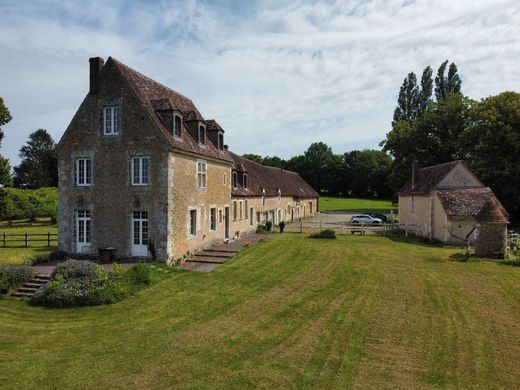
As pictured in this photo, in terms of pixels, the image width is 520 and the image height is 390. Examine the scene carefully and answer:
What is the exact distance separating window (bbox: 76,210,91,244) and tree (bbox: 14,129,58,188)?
6044 centimetres

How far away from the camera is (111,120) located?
2023cm

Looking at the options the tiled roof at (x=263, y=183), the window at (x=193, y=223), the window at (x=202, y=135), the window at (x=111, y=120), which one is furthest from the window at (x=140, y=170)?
the tiled roof at (x=263, y=183)

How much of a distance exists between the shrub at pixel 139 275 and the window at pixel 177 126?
757 cm

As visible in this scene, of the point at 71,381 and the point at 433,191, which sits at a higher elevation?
the point at 433,191

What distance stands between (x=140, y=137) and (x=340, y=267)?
1218 cm

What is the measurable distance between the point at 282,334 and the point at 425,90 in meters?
59.5

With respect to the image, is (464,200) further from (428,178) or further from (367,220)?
(367,220)

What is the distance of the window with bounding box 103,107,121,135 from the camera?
20.1 metres

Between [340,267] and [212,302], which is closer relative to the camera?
→ [212,302]

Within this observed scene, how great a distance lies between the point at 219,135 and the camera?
26.7 m

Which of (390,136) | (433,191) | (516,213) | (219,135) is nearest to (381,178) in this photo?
(390,136)

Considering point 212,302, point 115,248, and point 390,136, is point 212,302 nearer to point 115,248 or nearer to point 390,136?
point 115,248

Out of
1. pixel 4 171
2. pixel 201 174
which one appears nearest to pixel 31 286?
pixel 201 174

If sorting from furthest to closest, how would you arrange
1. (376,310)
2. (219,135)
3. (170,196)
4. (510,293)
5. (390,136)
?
(390,136)
(219,135)
(170,196)
(510,293)
(376,310)
